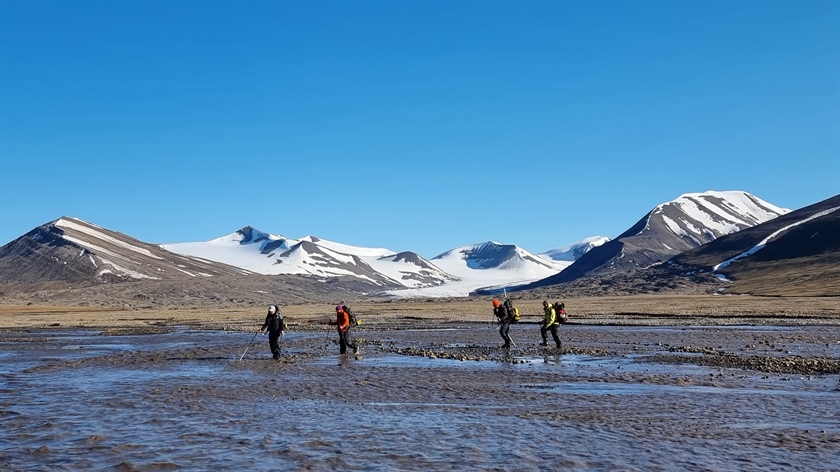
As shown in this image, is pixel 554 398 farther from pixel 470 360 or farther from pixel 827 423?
pixel 470 360

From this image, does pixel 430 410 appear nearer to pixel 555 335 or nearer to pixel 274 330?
pixel 274 330

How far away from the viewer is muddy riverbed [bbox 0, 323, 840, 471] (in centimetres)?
1224

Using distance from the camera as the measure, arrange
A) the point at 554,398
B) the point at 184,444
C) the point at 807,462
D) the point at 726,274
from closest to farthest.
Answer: the point at 807,462 → the point at 184,444 → the point at 554,398 → the point at 726,274

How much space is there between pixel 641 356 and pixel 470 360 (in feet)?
22.4

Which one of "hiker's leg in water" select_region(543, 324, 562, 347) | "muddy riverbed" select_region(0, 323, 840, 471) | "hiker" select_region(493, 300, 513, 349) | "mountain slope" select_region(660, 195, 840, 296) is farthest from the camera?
"mountain slope" select_region(660, 195, 840, 296)

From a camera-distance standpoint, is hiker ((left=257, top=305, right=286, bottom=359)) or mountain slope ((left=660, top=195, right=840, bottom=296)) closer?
hiker ((left=257, top=305, right=286, bottom=359))

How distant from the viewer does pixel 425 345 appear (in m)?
37.0

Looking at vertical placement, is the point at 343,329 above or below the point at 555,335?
above

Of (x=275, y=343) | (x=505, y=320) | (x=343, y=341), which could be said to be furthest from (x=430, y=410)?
(x=505, y=320)

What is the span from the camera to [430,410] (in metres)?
16.9

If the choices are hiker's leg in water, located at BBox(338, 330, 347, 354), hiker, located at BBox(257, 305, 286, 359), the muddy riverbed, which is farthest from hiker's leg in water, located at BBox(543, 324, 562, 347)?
hiker, located at BBox(257, 305, 286, 359)

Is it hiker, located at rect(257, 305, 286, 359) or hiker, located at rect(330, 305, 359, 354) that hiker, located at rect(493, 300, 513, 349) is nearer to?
hiker, located at rect(330, 305, 359, 354)

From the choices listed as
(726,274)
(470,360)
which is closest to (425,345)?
(470,360)

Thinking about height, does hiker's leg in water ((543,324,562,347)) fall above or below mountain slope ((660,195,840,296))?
below
